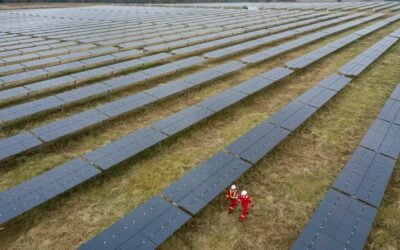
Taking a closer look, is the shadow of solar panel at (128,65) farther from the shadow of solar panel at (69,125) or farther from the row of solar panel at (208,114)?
the row of solar panel at (208,114)

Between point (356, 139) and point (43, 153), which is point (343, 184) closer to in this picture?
point (356, 139)

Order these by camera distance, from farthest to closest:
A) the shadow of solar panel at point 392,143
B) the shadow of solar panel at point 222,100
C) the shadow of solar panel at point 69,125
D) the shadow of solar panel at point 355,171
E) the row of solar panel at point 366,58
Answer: the row of solar panel at point 366,58
the shadow of solar panel at point 222,100
the shadow of solar panel at point 69,125
the shadow of solar panel at point 392,143
the shadow of solar panel at point 355,171

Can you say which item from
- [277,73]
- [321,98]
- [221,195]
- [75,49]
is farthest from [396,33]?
[221,195]

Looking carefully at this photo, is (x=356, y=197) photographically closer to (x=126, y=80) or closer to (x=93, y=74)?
(x=126, y=80)

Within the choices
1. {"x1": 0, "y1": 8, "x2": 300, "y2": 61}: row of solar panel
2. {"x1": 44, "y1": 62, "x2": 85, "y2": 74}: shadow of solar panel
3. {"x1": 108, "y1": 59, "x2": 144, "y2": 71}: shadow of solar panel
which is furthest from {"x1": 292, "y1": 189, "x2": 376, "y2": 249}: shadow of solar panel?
{"x1": 0, "y1": 8, "x2": 300, "y2": 61}: row of solar panel

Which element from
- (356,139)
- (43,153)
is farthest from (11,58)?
(356,139)

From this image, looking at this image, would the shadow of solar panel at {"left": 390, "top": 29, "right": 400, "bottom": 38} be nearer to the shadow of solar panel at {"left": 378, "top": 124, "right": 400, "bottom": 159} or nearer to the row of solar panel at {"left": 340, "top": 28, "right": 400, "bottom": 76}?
the row of solar panel at {"left": 340, "top": 28, "right": 400, "bottom": 76}

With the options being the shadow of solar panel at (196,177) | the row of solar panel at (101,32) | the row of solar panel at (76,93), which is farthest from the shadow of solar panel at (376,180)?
the row of solar panel at (101,32)
